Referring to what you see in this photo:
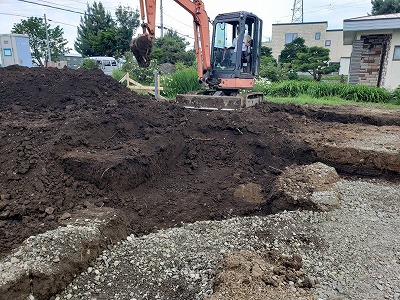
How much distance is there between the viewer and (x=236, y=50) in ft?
28.8

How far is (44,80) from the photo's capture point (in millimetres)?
8797

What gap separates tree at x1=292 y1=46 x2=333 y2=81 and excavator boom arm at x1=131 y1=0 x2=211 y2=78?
44.8 feet

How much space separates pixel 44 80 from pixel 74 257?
7.07 metres

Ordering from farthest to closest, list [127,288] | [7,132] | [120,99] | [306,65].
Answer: [306,65], [120,99], [7,132], [127,288]

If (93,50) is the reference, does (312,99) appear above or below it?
below

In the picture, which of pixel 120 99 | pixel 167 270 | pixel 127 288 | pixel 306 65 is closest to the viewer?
pixel 127 288

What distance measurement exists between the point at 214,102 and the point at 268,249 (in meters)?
5.32

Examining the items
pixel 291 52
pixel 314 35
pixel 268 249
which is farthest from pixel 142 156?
pixel 314 35

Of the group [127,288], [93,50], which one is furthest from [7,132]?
[93,50]

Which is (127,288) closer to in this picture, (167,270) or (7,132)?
(167,270)

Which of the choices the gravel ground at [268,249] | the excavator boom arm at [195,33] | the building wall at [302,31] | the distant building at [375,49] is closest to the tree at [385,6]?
the building wall at [302,31]

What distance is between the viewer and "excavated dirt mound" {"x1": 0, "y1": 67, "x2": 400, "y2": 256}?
438cm

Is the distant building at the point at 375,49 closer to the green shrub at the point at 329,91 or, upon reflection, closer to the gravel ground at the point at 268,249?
the green shrub at the point at 329,91

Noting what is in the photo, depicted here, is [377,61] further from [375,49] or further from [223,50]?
[223,50]
